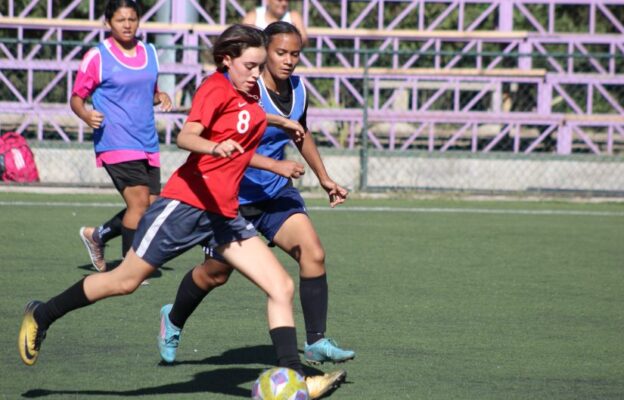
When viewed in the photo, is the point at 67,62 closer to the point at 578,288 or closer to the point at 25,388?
the point at 578,288

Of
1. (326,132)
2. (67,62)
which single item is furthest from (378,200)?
(67,62)

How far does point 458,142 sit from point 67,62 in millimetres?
6013

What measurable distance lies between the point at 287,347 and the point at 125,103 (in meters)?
3.54

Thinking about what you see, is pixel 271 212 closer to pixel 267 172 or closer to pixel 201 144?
pixel 267 172

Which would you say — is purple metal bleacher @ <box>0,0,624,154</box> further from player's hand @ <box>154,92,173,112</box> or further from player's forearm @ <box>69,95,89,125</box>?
player's forearm @ <box>69,95,89,125</box>

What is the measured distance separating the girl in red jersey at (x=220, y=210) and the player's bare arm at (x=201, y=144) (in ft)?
0.04

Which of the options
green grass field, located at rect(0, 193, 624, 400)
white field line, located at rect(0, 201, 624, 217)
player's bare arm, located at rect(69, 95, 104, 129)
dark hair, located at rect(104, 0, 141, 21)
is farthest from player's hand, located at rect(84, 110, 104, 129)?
white field line, located at rect(0, 201, 624, 217)

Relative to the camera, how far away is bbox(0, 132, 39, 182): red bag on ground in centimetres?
1409

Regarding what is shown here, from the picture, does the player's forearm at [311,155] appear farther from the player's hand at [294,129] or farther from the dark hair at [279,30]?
the dark hair at [279,30]

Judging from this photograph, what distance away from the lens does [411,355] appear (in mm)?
6184

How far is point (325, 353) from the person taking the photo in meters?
5.78

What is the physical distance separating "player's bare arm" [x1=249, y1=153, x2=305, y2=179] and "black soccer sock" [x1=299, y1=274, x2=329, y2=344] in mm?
753

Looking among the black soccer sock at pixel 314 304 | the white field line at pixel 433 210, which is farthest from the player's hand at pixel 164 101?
the white field line at pixel 433 210

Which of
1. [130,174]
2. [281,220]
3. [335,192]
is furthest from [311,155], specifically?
[130,174]
